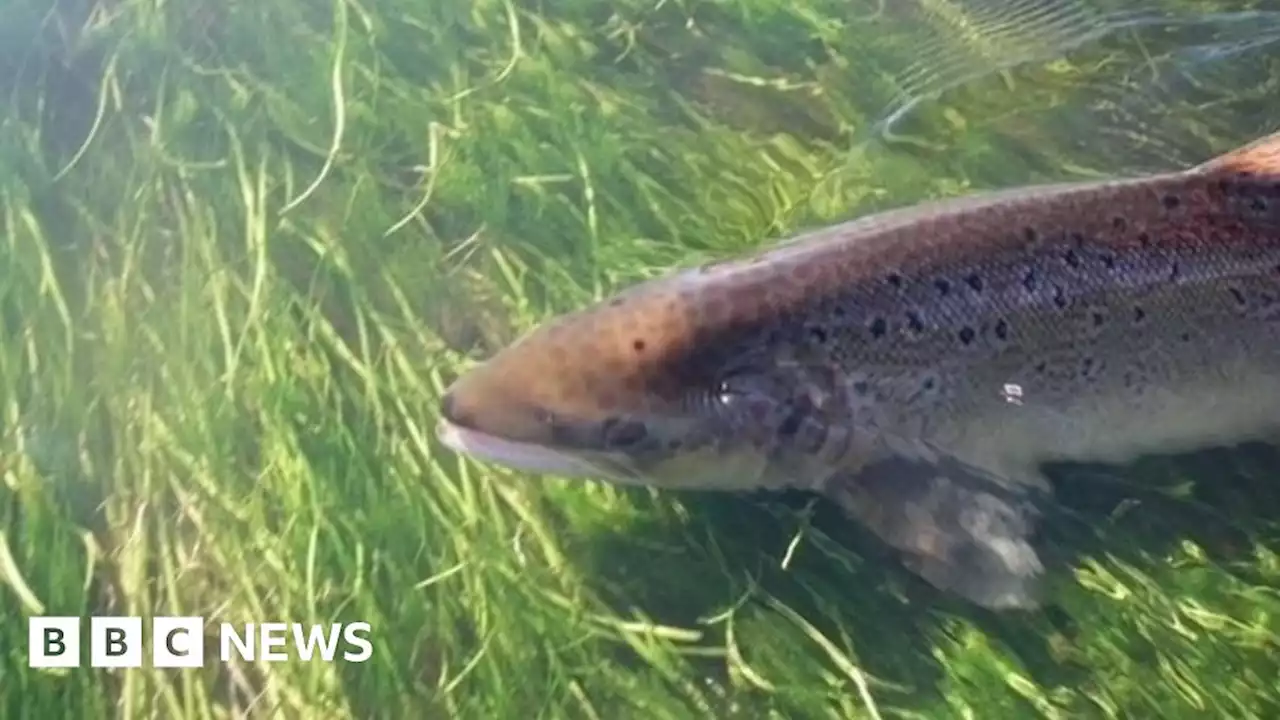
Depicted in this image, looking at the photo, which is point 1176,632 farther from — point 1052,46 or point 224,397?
point 224,397

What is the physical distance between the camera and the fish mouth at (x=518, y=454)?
0.91 meters

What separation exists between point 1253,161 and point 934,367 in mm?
283

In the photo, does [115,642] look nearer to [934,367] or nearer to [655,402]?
[655,402]

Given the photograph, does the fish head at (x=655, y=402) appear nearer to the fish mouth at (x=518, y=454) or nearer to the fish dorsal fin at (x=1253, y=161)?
the fish mouth at (x=518, y=454)

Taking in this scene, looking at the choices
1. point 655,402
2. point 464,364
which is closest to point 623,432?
point 655,402

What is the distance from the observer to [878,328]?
93 centimetres

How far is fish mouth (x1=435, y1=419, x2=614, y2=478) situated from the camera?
3.00ft

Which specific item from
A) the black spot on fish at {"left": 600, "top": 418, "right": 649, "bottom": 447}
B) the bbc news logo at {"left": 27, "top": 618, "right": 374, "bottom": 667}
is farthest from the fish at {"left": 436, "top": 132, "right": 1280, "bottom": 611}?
the bbc news logo at {"left": 27, "top": 618, "right": 374, "bottom": 667}

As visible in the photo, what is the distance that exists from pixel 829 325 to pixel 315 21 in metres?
0.45

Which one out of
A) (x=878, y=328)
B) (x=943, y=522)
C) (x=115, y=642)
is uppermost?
(x=878, y=328)

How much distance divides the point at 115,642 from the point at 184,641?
0.14 feet

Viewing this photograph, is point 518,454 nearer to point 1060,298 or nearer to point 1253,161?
point 1060,298

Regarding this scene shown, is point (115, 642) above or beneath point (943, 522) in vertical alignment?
beneath

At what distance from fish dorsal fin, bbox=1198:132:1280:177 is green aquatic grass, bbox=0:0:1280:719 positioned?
51 millimetres
